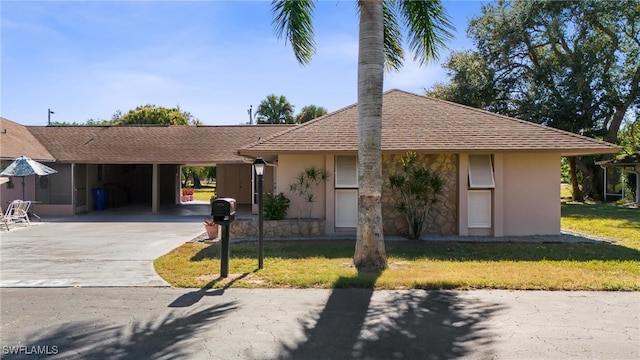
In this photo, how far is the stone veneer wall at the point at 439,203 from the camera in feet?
42.1

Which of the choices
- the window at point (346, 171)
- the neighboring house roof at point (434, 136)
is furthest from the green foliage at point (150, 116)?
the window at point (346, 171)

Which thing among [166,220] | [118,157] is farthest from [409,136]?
[118,157]

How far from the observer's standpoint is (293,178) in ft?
43.8

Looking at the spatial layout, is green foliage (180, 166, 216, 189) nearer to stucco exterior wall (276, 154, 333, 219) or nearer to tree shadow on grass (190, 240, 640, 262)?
stucco exterior wall (276, 154, 333, 219)

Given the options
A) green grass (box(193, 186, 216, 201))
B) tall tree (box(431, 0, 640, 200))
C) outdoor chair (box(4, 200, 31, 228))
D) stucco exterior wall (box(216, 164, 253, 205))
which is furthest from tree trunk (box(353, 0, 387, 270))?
green grass (box(193, 186, 216, 201))

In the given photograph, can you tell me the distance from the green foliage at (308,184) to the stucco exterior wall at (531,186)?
5.48 metres

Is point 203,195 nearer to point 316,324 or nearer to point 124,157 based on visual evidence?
point 124,157

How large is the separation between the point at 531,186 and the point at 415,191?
12.5ft

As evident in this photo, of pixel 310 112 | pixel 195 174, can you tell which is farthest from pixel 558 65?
pixel 195 174

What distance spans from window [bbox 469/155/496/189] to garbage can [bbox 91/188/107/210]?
1874 cm

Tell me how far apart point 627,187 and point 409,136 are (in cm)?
2337

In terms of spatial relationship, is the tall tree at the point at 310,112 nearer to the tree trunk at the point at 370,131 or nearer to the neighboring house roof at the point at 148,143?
the neighboring house roof at the point at 148,143

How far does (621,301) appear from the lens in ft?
20.3

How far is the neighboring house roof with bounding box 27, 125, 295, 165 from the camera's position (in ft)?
67.4
